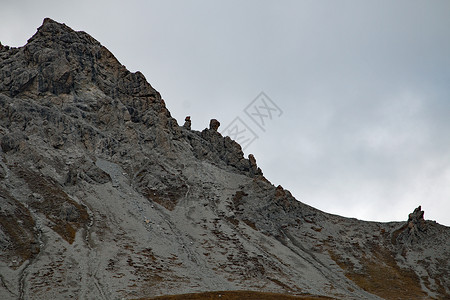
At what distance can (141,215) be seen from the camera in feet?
384

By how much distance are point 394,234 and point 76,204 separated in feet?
343

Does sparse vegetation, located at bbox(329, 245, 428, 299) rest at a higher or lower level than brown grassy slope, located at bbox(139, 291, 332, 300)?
higher

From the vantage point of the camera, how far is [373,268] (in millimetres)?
121875

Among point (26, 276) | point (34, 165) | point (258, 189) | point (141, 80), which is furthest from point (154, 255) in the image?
point (141, 80)

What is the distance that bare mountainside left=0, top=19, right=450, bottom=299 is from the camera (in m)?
88.8

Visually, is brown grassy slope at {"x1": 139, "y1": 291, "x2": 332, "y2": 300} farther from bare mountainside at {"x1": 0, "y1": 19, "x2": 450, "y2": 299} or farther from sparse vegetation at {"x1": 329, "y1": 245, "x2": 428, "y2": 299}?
sparse vegetation at {"x1": 329, "y1": 245, "x2": 428, "y2": 299}

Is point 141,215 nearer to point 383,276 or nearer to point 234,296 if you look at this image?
point 234,296

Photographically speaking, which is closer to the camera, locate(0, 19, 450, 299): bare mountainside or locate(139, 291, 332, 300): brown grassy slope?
locate(139, 291, 332, 300): brown grassy slope

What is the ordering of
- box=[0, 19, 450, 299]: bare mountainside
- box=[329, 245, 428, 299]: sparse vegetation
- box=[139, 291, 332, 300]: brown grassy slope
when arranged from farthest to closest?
box=[329, 245, 428, 299]: sparse vegetation, box=[0, 19, 450, 299]: bare mountainside, box=[139, 291, 332, 300]: brown grassy slope

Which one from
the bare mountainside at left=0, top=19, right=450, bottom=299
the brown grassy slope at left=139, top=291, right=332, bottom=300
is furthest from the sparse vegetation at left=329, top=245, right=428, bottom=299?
the brown grassy slope at left=139, top=291, right=332, bottom=300

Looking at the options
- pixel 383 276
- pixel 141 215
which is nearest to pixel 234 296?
pixel 141 215

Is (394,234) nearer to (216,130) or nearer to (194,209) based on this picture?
(194,209)

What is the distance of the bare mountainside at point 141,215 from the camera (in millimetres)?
88750

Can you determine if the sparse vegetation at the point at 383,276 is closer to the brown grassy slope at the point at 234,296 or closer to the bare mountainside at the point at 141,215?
the bare mountainside at the point at 141,215
